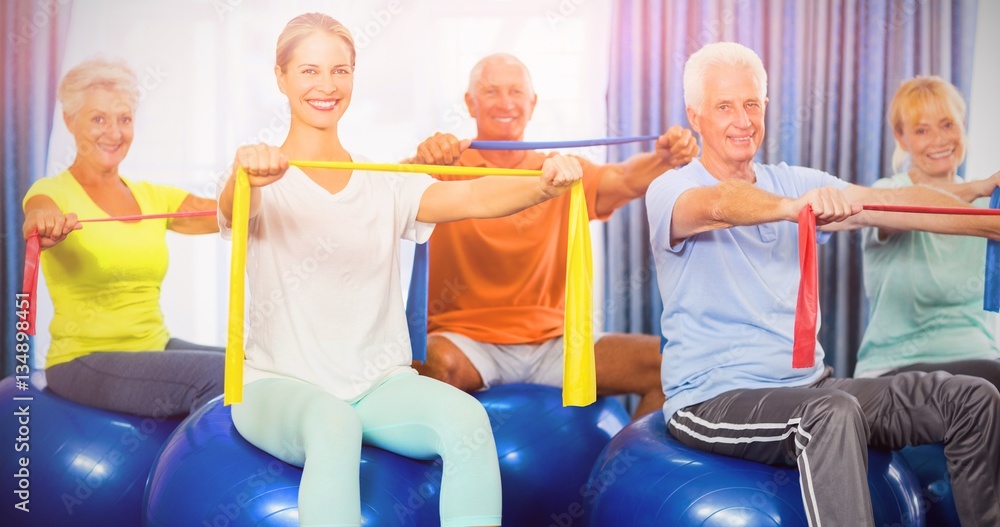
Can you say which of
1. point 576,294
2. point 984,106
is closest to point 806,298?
point 576,294

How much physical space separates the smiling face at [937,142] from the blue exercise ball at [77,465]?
2.43 metres

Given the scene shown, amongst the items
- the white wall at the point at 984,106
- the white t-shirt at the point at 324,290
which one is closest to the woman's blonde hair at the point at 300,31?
the white t-shirt at the point at 324,290

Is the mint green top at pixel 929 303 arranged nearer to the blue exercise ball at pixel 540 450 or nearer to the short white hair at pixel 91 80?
the blue exercise ball at pixel 540 450

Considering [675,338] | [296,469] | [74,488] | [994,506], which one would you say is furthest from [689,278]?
[74,488]

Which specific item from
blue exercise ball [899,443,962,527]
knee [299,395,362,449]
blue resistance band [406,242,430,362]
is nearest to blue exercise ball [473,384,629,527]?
blue resistance band [406,242,430,362]

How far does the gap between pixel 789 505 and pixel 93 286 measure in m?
2.09

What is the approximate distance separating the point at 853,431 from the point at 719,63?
102cm

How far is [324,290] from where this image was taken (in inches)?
85.6

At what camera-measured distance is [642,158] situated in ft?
10.2

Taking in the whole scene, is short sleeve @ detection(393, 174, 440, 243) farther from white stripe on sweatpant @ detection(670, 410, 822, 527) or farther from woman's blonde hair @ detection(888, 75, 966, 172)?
woman's blonde hair @ detection(888, 75, 966, 172)

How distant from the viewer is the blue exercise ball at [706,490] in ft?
6.61

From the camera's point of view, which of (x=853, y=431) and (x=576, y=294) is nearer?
(x=853, y=431)

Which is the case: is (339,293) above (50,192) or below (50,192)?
below

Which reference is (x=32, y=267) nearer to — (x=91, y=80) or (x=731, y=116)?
(x=91, y=80)
